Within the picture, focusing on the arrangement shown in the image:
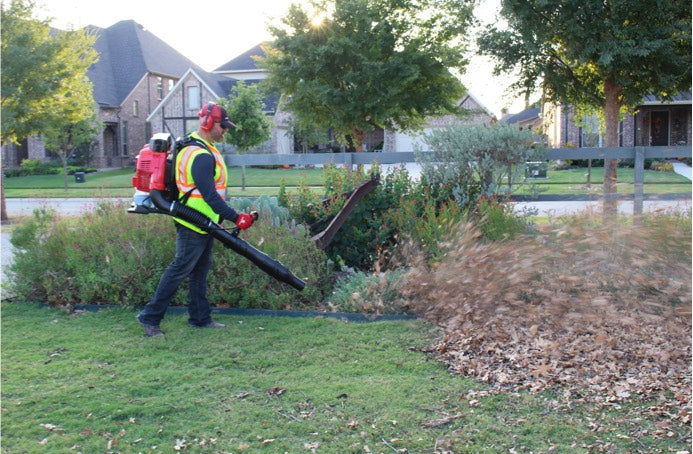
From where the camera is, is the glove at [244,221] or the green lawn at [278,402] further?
the glove at [244,221]

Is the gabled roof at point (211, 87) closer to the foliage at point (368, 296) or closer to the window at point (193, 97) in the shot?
the window at point (193, 97)

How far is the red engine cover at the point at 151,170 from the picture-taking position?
6066mm

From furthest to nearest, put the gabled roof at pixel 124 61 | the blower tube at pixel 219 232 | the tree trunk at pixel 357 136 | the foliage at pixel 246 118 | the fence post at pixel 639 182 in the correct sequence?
the gabled roof at pixel 124 61 → the foliage at pixel 246 118 → the tree trunk at pixel 357 136 → the fence post at pixel 639 182 → the blower tube at pixel 219 232

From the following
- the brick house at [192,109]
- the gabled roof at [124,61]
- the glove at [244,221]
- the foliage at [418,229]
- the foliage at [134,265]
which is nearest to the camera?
the glove at [244,221]

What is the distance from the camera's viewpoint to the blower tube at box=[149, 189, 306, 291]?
19.8 ft

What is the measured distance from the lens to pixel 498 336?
579 centimetres

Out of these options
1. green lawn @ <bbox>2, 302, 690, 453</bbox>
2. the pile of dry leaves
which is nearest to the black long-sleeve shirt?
green lawn @ <bbox>2, 302, 690, 453</bbox>

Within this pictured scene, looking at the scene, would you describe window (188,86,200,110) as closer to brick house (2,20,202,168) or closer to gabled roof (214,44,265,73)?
brick house (2,20,202,168)

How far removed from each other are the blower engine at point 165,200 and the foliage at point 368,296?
0.78 metres

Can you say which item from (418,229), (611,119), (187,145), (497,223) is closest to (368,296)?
(418,229)

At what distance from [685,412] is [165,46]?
52177 millimetres

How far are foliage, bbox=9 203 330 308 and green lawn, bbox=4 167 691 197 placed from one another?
10.2 metres

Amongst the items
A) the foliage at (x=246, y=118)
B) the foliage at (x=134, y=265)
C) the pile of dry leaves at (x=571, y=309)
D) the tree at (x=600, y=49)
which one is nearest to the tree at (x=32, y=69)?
the foliage at (x=134, y=265)

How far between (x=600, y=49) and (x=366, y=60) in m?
6.44
